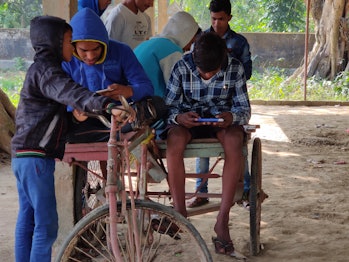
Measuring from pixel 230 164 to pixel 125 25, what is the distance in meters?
1.68

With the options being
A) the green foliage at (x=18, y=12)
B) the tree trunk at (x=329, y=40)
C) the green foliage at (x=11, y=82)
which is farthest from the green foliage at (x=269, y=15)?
the green foliage at (x=11, y=82)

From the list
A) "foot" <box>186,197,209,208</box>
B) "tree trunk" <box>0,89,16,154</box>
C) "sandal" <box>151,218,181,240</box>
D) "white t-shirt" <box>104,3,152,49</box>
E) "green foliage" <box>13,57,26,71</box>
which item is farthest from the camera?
"green foliage" <box>13,57,26,71</box>

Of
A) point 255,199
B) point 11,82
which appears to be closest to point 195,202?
point 255,199

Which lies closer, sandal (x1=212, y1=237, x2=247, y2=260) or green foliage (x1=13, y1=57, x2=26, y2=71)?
sandal (x1=212, y1=237, x2=247, y2=260)

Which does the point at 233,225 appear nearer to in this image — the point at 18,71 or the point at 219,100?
the point at 219,100

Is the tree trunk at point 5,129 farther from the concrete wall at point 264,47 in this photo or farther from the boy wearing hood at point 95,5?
the concrete wall at point 264,47

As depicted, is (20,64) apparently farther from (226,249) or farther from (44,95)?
(44,95)

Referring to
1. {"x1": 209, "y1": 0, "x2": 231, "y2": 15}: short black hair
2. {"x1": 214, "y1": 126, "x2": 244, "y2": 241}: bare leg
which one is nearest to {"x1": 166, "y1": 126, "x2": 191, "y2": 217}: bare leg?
{"x1": 214, "y1": 126, "x2": 244, "y2": 241}: bare leg

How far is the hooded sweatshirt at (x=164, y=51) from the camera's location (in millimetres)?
4578

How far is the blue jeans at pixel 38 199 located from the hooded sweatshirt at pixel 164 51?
4.73ft

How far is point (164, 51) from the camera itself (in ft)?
15.1

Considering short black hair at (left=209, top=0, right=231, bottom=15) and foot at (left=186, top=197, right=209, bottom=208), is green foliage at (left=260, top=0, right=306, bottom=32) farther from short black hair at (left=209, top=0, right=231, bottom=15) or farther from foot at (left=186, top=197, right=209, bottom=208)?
foot at (left=186, top=197, right=209, bottom=208)

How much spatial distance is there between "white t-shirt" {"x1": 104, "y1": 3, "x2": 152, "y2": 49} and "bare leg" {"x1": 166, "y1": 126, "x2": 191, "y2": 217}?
126cm

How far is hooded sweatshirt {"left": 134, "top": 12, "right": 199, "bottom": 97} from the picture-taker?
15.0 feet
